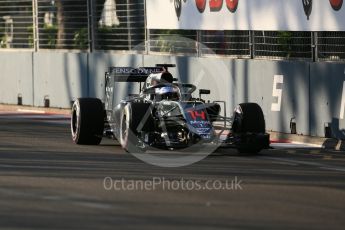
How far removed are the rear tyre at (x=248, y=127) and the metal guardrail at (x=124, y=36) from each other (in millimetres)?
3069

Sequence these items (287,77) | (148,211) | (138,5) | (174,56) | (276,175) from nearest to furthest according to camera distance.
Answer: (148,211), (276,175), (287,77), (174,56), (138,5)

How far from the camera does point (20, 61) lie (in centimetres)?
3322

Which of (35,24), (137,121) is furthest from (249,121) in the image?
(35,24)

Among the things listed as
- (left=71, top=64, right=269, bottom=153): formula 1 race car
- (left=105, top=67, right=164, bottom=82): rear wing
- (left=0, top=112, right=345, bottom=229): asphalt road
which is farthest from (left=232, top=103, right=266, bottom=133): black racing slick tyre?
(left=105, top=67, right=164, bottom=82): rear wing

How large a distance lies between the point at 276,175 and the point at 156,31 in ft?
42.5

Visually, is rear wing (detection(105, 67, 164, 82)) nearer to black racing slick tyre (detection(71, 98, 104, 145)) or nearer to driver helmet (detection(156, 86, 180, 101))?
black racing slick tyre (detection(71, 98, 104, 145))

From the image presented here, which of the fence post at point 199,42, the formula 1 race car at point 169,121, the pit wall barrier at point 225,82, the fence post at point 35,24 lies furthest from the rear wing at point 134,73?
the fence post at point 35,24

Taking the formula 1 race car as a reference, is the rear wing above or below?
above

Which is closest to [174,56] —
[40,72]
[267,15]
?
[267,15]

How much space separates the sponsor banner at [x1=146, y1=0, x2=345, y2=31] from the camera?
22203 millimetres

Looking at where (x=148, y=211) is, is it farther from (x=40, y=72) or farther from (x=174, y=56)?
(x=40, y=72)

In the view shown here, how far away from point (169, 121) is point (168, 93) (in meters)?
0.85

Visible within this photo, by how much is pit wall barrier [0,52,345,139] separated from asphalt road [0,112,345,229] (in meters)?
1.36

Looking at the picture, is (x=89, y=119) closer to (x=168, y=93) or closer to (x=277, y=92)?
(x=168, y=93)
